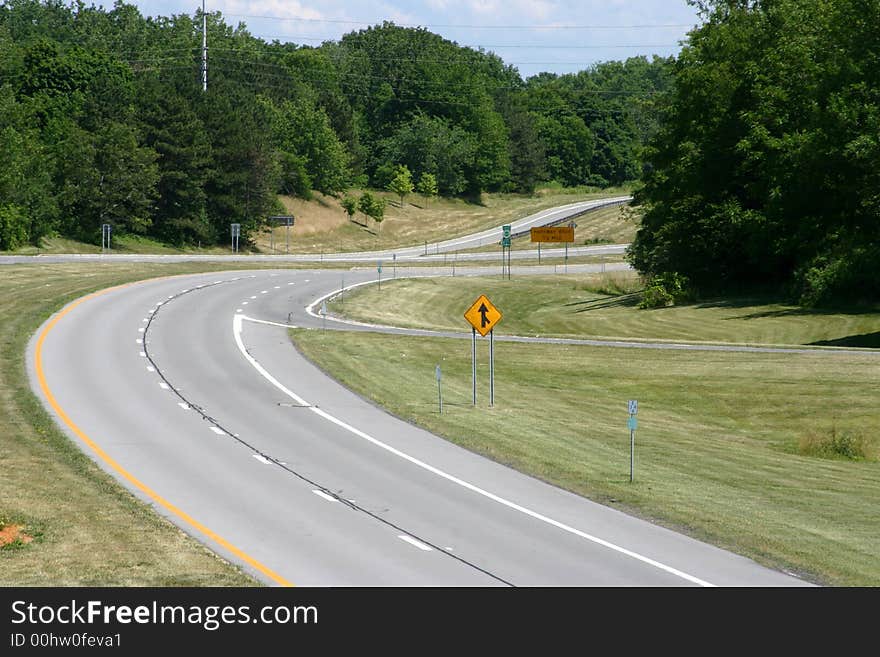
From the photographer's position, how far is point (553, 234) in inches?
4360

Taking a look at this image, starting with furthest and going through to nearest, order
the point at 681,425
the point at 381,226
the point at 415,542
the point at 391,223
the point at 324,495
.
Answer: the point at 391,223, the point at 381,226, the point at 681,425, the point at 324,495, the point at 415,542

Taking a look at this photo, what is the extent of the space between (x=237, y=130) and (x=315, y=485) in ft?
294

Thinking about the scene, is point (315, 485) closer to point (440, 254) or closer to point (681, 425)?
point (681, 425)

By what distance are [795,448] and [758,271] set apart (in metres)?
41.7

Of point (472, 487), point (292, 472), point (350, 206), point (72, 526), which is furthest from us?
point (350, 206)

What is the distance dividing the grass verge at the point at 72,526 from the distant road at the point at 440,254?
1930 inches

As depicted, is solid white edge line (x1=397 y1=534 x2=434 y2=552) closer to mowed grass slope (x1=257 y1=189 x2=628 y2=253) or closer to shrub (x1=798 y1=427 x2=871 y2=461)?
shrub (x1=798 y1=427 x2=871 y2=461)

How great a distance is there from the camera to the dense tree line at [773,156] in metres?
57.6

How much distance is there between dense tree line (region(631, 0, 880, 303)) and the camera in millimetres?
57625

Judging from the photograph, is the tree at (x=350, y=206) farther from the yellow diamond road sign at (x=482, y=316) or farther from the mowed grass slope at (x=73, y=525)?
the mowed grass slope at (x=73, y=525)

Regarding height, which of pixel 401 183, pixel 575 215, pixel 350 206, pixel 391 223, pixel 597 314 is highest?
pixel 401 183

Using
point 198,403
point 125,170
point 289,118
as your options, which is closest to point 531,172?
point 289,118

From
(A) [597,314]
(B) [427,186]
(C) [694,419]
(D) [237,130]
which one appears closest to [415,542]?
(C) [694,419]

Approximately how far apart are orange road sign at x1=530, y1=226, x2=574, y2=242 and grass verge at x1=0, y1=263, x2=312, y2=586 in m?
80.7
